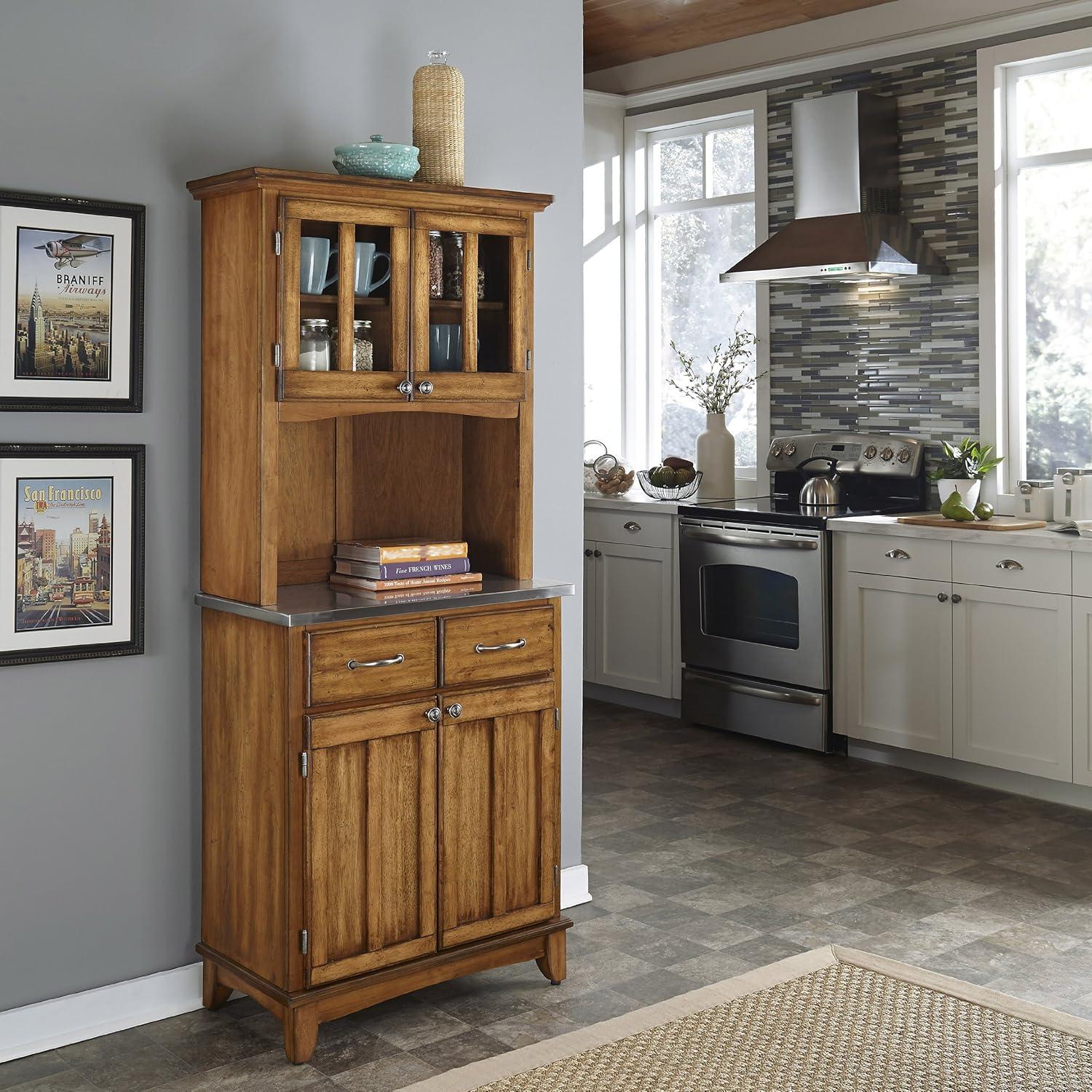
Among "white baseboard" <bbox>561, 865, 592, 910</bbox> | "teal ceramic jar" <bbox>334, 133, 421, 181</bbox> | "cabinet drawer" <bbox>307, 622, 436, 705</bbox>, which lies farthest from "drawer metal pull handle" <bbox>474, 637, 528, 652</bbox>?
"teal ceramic jar" <bbox>334, 133, 421, 181</bbox>

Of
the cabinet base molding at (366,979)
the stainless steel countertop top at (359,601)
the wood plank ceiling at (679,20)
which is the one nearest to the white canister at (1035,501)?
the wood plank ceiling at (679,20)

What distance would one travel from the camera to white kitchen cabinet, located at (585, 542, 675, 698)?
579 cm

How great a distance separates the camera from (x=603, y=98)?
6.43m

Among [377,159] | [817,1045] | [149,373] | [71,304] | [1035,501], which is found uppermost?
[377,159]

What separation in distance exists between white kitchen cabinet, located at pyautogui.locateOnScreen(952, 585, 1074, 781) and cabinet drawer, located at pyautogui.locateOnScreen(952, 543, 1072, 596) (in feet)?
0.08

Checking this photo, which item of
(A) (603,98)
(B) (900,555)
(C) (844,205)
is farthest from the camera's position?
(A) (603,98)

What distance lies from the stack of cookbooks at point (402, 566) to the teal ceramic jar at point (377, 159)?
81cm

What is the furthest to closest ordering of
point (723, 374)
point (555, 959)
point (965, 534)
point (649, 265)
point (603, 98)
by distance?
point (649, 265)
point (603, 98)
point (723, 374)
point (965, 534)
point (555, 959)

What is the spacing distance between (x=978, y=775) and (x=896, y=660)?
1.61 ft

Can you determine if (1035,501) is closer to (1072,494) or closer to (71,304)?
(1072,494)

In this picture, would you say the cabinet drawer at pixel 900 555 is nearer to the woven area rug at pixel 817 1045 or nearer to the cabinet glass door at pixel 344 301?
the woven area rug at pixel 817 1045

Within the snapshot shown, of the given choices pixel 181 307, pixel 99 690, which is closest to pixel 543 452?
pixel 181 307

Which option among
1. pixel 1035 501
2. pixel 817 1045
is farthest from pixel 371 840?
pixel 1035 501

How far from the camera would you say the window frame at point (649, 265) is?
19.9 feet
